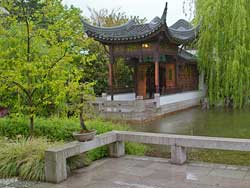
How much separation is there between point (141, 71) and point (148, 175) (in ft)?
45.9

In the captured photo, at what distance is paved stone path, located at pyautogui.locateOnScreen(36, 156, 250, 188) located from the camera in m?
4.33

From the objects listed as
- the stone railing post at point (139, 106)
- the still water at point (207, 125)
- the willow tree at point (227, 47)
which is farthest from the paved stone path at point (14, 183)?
the willow tree at point (227, 47)

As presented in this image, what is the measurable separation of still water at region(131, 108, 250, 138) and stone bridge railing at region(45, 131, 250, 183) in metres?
4.77

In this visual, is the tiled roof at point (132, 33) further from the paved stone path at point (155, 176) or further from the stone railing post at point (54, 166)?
the stone railing post at point (54, 166)

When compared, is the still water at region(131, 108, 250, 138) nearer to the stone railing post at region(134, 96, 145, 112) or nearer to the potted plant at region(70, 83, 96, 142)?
the stone railing post at region(134, 96, 145, 112)

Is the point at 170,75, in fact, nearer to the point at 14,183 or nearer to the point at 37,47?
the point at 37,47

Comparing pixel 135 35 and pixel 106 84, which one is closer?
pixel 135 35

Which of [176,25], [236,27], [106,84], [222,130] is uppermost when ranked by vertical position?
[176,25]

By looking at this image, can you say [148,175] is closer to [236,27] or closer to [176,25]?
[236,27]

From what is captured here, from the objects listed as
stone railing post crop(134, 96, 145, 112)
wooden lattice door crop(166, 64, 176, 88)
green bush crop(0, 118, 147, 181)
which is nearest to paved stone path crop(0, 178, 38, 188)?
green bush crop(0, 118, 147, 181)

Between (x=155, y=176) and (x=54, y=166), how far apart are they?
1422mm

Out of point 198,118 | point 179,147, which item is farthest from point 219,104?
point 179,147

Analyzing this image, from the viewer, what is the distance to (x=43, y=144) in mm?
5012

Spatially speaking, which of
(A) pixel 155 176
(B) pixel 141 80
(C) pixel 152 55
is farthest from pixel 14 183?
(B) pixel 141 80
